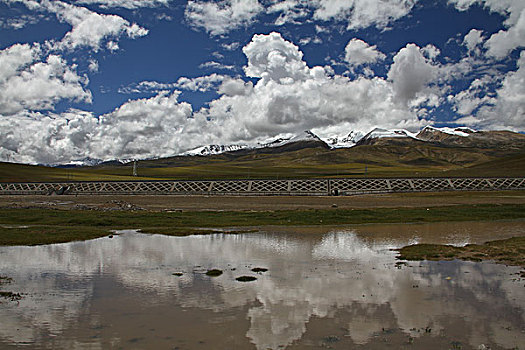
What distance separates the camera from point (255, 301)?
1293 centimetres

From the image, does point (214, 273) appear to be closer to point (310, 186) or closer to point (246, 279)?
point (246, 279)

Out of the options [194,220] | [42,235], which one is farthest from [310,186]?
[42,235]

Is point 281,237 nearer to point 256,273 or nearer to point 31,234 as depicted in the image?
point 256,273

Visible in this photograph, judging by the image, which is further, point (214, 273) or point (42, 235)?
point (42, 235)

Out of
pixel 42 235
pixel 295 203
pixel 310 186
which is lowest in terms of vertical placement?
pixel 42 235

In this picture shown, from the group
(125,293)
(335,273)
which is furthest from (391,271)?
(125,293)

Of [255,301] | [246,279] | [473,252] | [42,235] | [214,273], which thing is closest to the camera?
[255,301]

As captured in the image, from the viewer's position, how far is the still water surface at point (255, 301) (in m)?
9.93

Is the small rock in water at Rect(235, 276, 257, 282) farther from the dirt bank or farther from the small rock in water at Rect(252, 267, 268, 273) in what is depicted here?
the dirt bank

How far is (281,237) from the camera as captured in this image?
89.7 feet

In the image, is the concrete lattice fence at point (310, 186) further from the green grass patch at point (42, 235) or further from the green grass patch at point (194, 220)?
the green grass patch at point (42, 235)

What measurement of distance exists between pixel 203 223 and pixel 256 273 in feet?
62.3

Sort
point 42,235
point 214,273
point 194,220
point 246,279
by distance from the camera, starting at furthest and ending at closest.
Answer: point 194,220, point 42,235, point 214,273, point 246,279

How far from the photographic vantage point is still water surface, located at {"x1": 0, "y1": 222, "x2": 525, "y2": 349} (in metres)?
9.93
